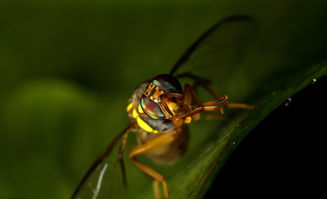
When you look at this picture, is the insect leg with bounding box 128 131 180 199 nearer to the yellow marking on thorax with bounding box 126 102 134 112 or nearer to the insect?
the insect

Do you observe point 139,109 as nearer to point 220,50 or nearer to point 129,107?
point 129,107

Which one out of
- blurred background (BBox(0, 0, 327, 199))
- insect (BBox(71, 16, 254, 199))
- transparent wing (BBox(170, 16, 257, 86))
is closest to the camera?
insect (BBox(71, 16, 254, 199))

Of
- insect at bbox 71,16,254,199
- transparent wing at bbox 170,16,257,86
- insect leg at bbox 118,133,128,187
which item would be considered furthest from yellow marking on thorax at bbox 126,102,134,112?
transparent wing at bbox 170,16,257,86

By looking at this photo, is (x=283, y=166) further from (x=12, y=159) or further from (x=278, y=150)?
(x=12, y=159)

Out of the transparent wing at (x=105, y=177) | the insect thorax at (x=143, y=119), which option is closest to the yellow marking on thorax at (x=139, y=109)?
the insect thorax at (x=143, y=119)

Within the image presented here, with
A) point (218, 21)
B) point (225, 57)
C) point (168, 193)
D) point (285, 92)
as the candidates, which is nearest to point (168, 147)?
point (168, 193)

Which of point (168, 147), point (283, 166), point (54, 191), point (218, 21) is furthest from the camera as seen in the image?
point (218, 21)
